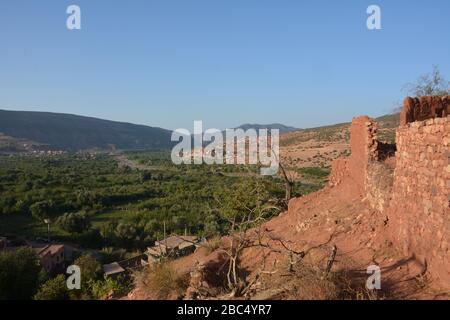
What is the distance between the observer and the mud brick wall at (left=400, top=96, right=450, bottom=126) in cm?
889

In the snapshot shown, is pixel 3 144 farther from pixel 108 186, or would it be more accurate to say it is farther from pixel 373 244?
pixel 373 244

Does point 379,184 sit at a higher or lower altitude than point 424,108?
lower

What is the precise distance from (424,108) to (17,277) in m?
16.7

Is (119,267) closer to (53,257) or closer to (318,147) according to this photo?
(53,257)

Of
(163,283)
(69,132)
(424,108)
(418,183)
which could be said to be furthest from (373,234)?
(69,132)

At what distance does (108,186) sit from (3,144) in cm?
8560

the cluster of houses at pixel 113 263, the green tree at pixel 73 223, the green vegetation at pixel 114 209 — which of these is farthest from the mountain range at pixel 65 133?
the cluster of houses at pixel 113 263

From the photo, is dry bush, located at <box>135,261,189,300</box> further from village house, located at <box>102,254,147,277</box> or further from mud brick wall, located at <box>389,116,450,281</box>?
village house, located at <box>102,254,147,277</box>

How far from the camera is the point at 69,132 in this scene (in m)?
154

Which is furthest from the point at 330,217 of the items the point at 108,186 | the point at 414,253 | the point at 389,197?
the point at 108,186

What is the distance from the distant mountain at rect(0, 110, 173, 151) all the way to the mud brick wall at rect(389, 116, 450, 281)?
140 meters

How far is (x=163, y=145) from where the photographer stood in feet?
644

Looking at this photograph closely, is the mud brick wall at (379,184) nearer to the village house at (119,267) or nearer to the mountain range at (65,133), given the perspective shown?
the village house at (119,267)
